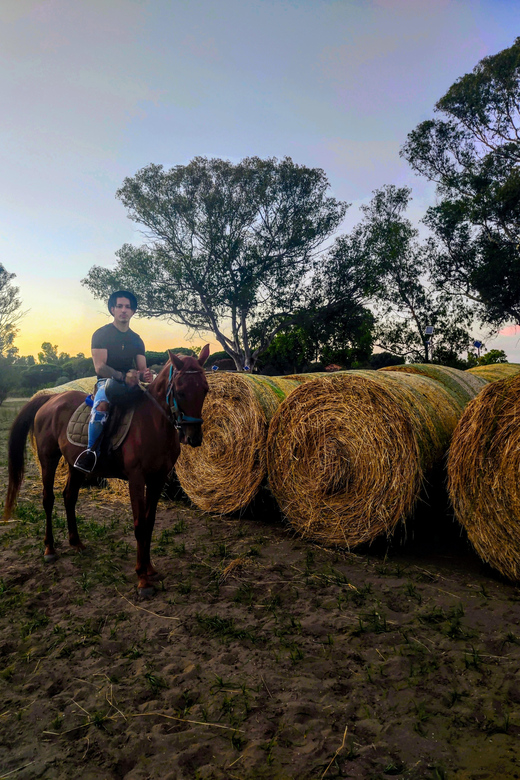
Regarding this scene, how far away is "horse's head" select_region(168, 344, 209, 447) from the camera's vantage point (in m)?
4.19

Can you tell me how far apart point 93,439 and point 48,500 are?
1.19 m

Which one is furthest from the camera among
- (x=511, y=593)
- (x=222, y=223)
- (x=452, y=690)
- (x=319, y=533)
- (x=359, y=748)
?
(x=222, y=223)

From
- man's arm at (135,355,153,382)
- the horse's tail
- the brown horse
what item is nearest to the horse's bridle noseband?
the brown horse

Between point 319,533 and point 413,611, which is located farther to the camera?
point 319,533

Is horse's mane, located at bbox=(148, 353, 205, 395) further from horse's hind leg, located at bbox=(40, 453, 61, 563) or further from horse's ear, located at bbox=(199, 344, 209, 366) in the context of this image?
horse's hind leg, located at bbox=(40, 453, 61, 563)

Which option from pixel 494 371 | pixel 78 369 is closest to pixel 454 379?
pixel 494 371

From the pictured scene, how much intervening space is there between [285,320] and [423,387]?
22.2 meters

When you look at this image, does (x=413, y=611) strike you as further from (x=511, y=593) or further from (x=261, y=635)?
(x=261, y=635)

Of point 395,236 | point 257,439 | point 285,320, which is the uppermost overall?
point 395,236

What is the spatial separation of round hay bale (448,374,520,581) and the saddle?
3.18 meters

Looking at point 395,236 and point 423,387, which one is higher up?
point 395,236

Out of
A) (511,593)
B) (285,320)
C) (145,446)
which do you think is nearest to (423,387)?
(511,593)

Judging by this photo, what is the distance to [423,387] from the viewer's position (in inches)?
234

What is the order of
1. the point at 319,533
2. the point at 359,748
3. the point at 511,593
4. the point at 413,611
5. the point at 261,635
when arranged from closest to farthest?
the point at 359,748
the point at 261,635
the point at 413,611
the point at 511,593
the point at 319,533
